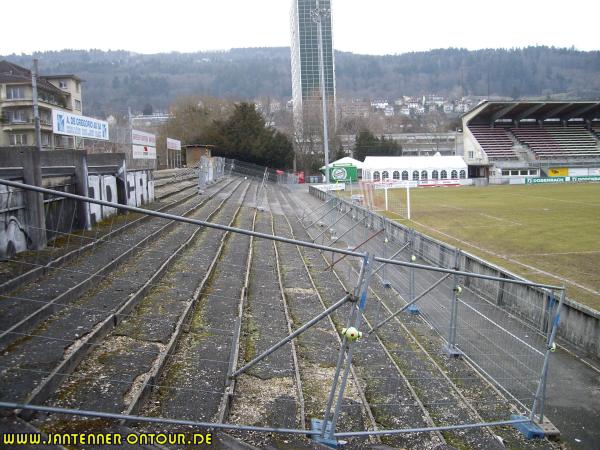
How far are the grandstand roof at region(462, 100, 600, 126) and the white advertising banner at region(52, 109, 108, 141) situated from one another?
201 feet

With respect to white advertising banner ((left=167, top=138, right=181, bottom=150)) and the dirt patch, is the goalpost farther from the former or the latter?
the dirt patch

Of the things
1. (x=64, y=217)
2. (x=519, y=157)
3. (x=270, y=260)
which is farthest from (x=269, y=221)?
(x=519, y=157)

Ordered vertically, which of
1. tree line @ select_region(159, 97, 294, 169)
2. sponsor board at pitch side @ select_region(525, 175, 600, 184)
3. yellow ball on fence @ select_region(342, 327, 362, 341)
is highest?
tree line @ select_region(159, 97, 294, 169)

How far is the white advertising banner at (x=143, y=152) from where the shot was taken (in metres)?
20.9

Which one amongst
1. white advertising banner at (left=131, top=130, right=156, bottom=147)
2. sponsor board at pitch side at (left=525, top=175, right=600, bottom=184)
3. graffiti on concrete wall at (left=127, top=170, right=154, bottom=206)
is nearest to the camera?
graffiti on concrete wall at (left=127, top=170, right=154, bottom=206)

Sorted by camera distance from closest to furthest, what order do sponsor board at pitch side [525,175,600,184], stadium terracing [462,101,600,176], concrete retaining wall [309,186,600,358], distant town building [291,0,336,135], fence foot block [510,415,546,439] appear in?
fence foot block [510,415,546,439], concrete retaining wall [309,186,600,358], sponsor board at pitch side [525,175,600,184], stadium terracing [462,101,600,176], distant town building [291,0,336,135]

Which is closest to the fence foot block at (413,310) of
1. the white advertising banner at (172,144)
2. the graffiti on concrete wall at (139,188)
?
the graffiti on concrete wall at (139,188)

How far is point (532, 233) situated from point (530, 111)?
5662 cm

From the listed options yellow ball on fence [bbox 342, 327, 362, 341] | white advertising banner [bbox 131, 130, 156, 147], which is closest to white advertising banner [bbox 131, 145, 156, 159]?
white advertising banner [bbox 131, 130, 156, 147]

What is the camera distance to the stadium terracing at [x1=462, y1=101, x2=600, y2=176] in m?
67.9

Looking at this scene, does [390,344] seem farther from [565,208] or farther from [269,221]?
[565,208]

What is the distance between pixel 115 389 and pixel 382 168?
52.5 metres

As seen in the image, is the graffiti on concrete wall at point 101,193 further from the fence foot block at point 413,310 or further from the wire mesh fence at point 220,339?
the fence foot block at point 413,310

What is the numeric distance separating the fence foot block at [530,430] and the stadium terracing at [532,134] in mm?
65292
